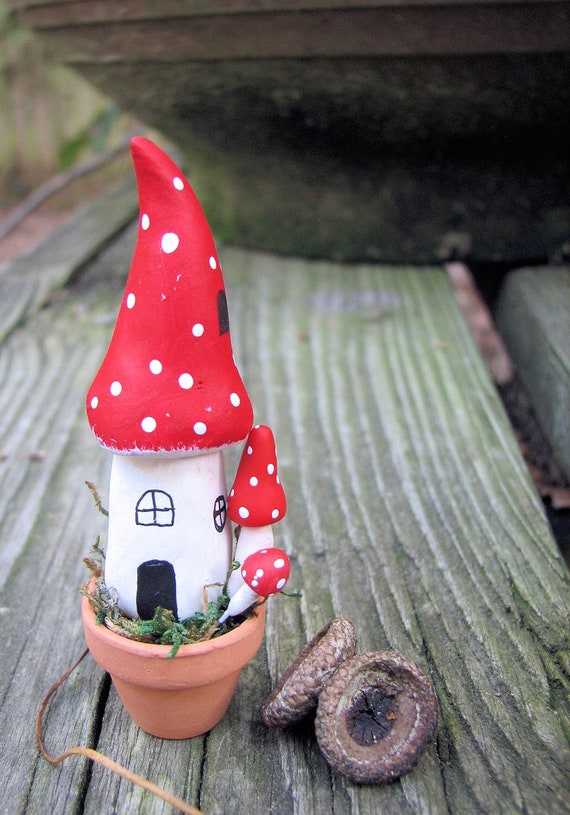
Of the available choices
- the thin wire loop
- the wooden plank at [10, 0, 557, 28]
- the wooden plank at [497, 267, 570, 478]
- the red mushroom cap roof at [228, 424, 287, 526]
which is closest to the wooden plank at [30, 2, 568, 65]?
the wooden plank at [10, 0, 557, 28]

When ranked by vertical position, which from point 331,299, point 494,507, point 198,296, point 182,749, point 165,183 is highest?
Answer: point 165,183

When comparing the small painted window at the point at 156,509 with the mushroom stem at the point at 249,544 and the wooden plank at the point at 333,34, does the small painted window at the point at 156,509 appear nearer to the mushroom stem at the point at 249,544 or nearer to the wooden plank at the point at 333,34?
the mushroom stem at the point at 249,544

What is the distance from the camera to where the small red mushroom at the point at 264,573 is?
99 cm

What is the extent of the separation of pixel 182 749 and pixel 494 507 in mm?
741

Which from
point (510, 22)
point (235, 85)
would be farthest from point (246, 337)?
point (510, 22)

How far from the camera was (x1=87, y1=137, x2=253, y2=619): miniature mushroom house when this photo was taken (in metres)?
0.98

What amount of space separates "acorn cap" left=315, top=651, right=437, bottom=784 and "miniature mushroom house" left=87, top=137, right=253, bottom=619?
0.72 ft

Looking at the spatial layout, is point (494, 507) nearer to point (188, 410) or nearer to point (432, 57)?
point (188, 410)

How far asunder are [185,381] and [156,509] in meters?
0.17

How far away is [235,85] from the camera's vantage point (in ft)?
6.85

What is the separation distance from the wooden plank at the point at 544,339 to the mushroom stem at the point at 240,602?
823mm

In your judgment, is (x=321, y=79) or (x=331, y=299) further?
(x=331, y=299)

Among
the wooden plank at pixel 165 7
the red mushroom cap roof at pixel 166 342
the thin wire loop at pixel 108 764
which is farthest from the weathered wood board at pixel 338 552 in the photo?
the wooden plank at pixel 165 7

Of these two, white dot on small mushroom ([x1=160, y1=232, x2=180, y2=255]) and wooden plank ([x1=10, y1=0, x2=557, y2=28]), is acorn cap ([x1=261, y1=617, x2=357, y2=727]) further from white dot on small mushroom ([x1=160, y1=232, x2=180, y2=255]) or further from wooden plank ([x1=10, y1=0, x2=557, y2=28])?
wooden plank ([x1=10, y1=0, x2=557, y2=28])
